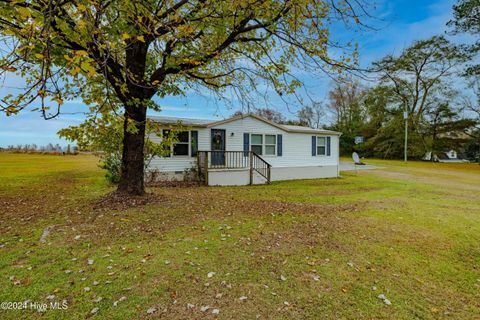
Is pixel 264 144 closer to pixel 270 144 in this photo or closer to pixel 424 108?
pixel 270 144

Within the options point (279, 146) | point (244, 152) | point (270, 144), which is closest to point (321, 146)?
point (279, 146)

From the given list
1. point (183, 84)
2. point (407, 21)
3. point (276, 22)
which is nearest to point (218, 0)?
→ point (276, 22)

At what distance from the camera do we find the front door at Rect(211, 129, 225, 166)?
41.0 feet

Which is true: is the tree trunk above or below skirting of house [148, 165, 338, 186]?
above

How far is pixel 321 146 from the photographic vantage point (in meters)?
16.2

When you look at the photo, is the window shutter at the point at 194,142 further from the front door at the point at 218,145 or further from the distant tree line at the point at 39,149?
the distant tree line at the point at 39,149

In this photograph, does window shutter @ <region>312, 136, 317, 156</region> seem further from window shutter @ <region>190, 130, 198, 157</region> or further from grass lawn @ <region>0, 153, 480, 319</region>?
grass lawn @ <region>0, 153, 480, 319</region>

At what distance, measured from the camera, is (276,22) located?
18.8 ft

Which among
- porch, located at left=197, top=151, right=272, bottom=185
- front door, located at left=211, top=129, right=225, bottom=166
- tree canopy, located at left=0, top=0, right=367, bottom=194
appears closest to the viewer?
tree canopy, located at left=0, top=0, right=367, bottom=194

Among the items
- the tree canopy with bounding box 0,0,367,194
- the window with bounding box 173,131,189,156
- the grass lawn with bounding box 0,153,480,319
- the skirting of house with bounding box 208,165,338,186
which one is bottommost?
the grass lawn with bounding box 0,153,480,319

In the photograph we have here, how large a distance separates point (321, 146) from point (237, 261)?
13705 mm

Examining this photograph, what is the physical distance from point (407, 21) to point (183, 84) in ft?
19.5

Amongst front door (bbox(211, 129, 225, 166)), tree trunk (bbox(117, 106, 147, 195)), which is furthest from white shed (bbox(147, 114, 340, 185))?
tree trunk (bbox(117, 106, 147, 195))

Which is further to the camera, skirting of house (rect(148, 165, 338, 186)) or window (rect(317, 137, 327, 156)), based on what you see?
window (rect(317, 137, 327, 156))
